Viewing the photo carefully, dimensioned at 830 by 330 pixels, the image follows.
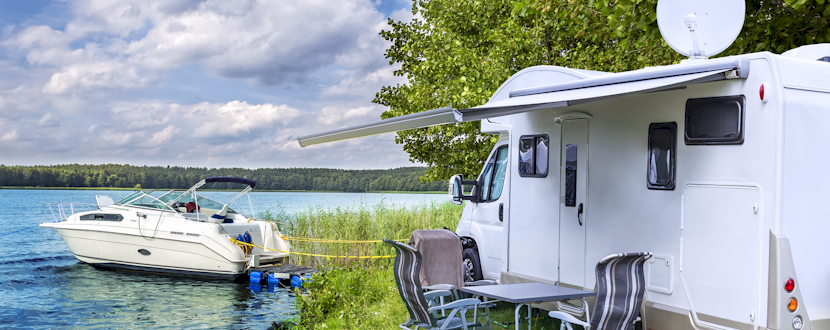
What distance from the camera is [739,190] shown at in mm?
3648

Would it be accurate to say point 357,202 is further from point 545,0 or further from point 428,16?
point 545,0

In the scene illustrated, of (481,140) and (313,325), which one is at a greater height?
(481,140)

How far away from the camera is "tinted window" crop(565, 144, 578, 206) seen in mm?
5004

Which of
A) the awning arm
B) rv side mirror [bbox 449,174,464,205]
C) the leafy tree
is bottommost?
rv side mirror [bbox 449,174,464,205]

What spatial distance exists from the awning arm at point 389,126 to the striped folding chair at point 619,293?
157 cm

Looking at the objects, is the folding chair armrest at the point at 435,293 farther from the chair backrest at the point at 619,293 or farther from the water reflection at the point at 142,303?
the water reflection at the point at 142,303

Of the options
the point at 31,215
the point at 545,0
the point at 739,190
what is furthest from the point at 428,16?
the point at 31,215

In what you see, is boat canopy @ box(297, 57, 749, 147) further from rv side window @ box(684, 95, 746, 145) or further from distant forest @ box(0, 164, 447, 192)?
distant forest @ box(0, 164, 447, 192)

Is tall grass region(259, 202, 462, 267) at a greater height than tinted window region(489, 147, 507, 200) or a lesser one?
lesser

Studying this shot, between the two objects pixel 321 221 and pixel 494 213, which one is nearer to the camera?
pixel 494 213

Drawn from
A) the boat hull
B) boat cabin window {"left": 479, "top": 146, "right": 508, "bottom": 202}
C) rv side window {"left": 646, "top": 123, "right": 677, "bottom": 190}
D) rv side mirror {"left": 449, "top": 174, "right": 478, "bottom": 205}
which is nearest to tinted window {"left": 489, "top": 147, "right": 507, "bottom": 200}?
boat cabin window {"left": 479, "top": 146, "right": 508, "bottom": 202}

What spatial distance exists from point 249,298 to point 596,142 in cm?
920

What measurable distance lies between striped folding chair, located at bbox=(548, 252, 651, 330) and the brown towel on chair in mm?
1999

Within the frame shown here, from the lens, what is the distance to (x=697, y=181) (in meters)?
3.91
